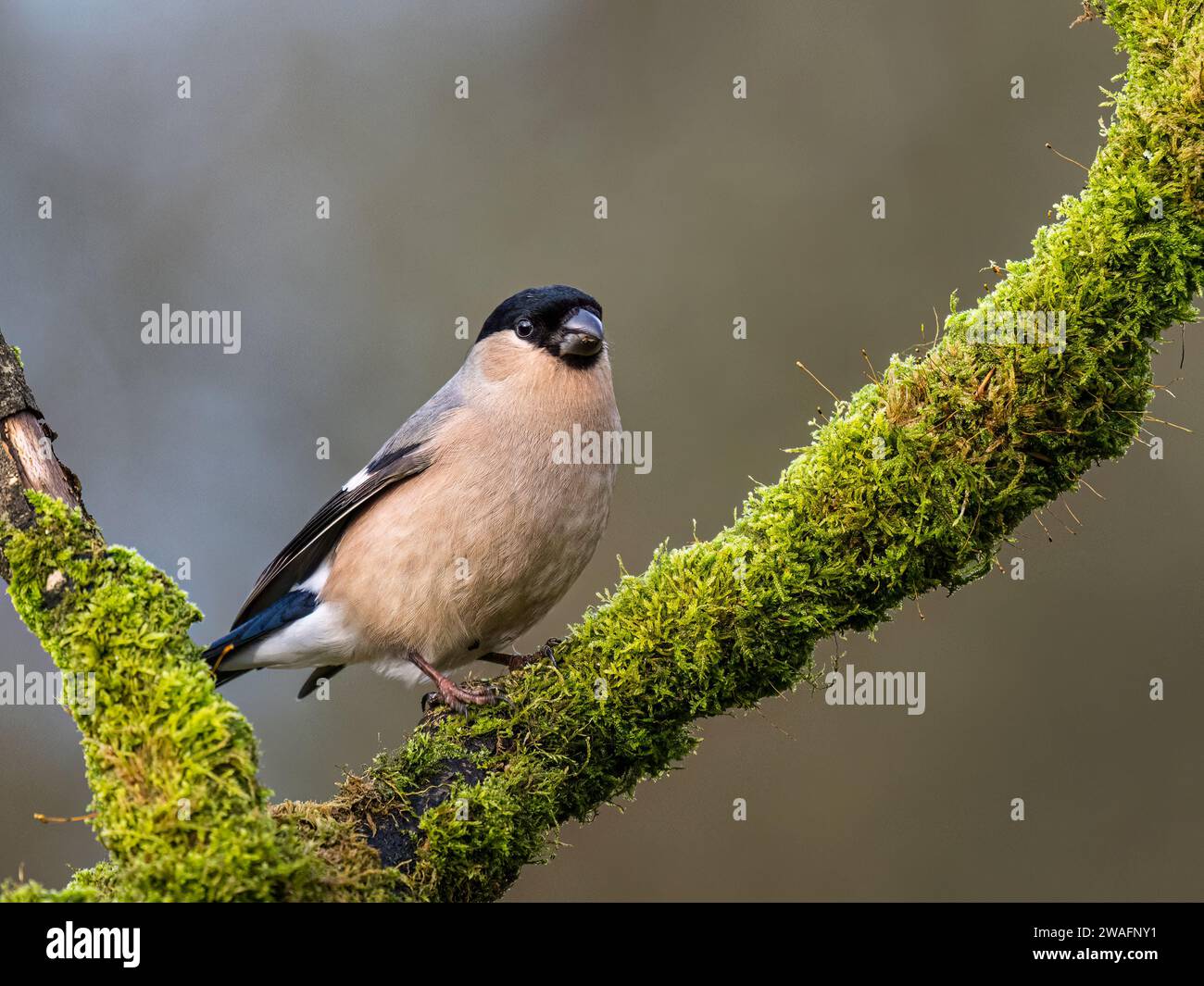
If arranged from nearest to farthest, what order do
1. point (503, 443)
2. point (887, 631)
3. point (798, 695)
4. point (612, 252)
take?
point (503, 443) < point (798, 695) < point (887, 631) < point (612, 252)

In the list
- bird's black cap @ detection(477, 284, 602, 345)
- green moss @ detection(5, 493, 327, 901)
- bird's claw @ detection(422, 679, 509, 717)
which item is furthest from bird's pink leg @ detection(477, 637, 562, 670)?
bird's black cap @ detection(477, 284, 602, 345)

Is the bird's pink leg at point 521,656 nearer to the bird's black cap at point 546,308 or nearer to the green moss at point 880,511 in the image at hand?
the green moss at point 880,511

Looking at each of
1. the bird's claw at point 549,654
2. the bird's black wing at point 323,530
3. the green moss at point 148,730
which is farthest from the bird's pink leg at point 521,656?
the green moss at point 148,730

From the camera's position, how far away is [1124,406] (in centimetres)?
306

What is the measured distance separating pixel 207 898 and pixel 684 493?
5697mm

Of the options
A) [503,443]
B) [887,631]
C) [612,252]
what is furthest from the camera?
[612,252]

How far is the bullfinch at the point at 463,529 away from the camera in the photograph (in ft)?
13.1

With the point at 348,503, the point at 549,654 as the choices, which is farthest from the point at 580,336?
the point at 549,654

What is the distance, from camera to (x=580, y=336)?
4.26m

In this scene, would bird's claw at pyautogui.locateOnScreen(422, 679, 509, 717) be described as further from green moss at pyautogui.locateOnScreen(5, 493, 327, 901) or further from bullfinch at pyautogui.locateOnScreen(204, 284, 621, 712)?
green moss at pyautogui.locateOnScreen(5, 493, 327, 901)
